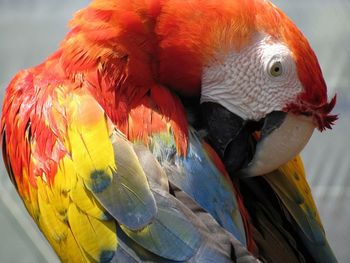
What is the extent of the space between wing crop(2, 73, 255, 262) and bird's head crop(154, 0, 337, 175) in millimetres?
146

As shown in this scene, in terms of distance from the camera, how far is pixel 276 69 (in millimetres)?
1126

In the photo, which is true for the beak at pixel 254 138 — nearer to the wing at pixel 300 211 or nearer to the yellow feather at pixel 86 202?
the wing at pixel 300 211

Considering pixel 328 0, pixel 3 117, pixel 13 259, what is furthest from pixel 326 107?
pixel 13 259

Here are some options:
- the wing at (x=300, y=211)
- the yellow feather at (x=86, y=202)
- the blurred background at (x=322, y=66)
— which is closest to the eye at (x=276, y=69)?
the wing at (x=300, y=211)

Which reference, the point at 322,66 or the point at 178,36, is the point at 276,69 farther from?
the point at 322,66

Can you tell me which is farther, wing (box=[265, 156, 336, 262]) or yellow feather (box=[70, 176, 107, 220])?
wing (box=[265, 156, 336, 262])

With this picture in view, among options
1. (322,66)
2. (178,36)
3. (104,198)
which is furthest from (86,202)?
(322,66)

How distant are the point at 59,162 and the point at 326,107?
1.24 ft

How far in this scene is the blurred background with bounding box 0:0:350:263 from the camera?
1.91m

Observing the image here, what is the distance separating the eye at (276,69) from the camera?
112 centimetres

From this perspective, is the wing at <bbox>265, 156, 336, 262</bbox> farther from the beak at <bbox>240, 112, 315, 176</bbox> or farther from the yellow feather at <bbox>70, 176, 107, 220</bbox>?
the yellow feather at <bbox>70, 176, 107, 220</bbox>

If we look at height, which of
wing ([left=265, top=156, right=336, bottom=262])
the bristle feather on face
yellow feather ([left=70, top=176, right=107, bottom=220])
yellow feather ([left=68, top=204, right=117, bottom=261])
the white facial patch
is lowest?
wing ([left=265, top=156, right=336, bottom=262])

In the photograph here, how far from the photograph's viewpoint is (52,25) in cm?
192

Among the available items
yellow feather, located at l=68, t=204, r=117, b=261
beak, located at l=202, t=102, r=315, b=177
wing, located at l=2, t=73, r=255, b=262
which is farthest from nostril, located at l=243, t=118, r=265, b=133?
yellow feather, located at l=68, t=204, r=117, b=261
